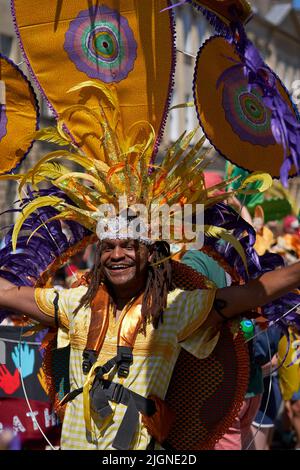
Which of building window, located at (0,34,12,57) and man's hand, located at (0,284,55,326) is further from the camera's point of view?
building window, located at (0,34,12,57)

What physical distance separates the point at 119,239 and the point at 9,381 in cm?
181

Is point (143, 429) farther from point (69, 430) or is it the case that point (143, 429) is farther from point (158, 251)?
point (158, 251)

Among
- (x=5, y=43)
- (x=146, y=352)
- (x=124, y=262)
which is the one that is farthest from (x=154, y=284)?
(x=5, y=43)

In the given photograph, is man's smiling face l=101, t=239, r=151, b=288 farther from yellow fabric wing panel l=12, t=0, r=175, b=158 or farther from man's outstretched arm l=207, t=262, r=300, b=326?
yellow fabric wing panel l=12, t=0, r=175, b=158

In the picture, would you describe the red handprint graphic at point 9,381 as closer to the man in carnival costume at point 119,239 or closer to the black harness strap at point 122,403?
the man in carnival costume at point 119,239

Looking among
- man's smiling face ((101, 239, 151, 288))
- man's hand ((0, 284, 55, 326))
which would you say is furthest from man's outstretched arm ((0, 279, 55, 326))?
man's smiling face ((101, 239, 151, 288))

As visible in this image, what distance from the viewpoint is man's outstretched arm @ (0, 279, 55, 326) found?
361 centimetres

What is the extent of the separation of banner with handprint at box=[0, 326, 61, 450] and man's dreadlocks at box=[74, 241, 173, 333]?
1.20 m

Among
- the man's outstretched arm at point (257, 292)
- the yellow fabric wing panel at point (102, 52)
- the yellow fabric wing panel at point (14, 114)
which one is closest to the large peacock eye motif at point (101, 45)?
the yellow fabric wing panel at point (102, 52)

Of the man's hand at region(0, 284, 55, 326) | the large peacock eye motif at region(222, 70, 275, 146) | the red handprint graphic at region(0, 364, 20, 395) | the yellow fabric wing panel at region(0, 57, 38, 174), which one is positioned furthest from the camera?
the red handprint graphic at region(0, 364, 20, 395)

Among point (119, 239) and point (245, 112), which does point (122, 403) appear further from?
point (245, 112)

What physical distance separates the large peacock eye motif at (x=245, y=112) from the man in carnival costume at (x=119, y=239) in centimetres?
4

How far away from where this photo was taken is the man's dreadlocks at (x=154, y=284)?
134 inches
